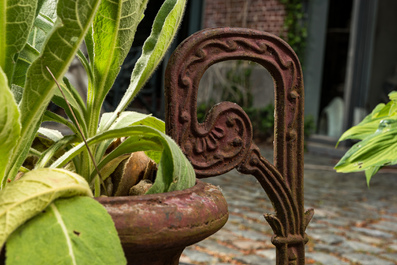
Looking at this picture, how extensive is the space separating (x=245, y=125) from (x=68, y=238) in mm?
468

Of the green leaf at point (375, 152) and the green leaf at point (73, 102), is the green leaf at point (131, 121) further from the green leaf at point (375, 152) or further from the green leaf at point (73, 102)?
the green leaf at point (375, 152)

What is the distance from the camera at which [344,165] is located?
1004mm

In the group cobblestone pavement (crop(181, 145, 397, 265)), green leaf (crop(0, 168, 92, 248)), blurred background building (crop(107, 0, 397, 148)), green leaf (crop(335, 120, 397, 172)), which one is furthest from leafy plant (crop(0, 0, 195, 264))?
blurred background building (crop(107, 0, 397, 148))

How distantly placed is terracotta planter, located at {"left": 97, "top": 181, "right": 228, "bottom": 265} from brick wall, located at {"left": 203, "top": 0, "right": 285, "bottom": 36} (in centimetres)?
821

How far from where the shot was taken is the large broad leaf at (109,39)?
73 centimetres

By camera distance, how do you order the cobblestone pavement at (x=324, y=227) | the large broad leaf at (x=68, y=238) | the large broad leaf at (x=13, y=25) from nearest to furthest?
1. the large broad leaf at (x=68, y=238)
2. the large broad leaf at (x=13, y=25)
3. the cobblestone pavement at (x=324, y=227)

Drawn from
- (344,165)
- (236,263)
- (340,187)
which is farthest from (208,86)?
(344,165)

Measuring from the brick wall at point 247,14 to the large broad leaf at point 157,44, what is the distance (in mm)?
7975

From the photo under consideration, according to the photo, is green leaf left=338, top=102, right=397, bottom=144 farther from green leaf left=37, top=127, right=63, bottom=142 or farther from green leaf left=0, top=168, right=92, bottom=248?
green leaf left=0, top=168, right=92, bottom=248

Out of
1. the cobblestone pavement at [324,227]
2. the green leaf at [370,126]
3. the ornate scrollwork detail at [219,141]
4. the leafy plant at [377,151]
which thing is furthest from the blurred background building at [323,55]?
the ornate scrollwork detail at [219,141]

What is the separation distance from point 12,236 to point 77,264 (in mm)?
74

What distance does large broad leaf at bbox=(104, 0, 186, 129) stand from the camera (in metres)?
0.80

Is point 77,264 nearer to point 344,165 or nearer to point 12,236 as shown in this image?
point 12,236

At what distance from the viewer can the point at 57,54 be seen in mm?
613
